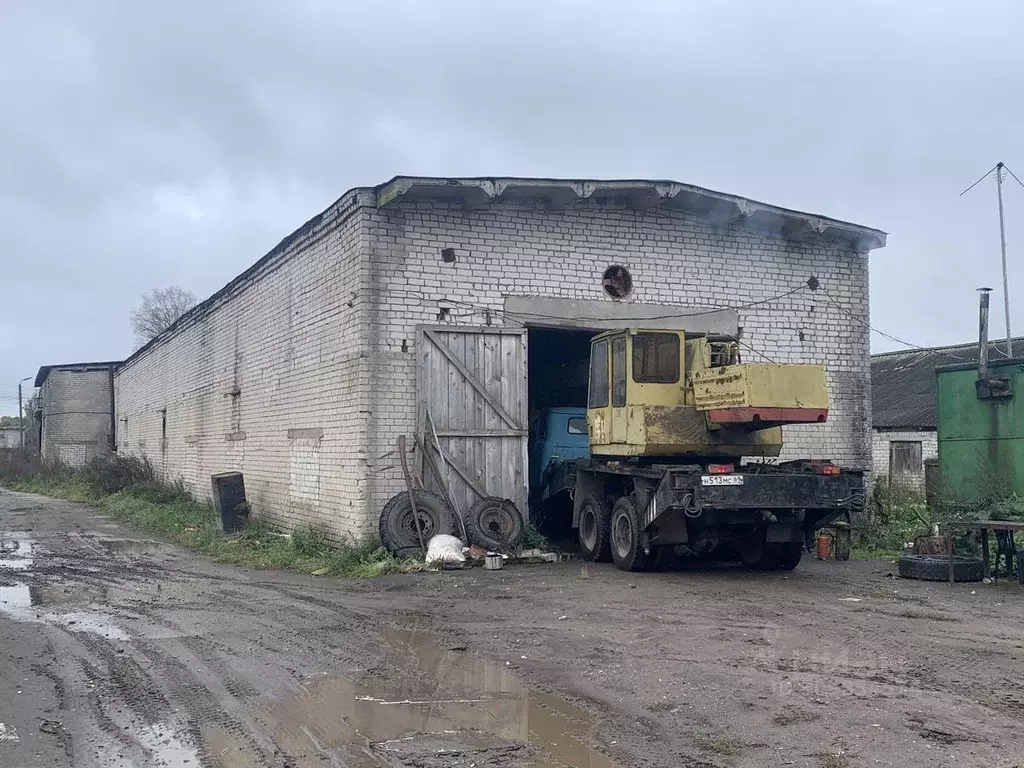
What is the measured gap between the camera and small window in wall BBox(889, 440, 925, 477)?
1103 inches

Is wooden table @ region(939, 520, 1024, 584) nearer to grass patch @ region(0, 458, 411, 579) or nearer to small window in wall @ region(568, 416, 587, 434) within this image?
small window in wall @ region(568, 416, 587, 434)

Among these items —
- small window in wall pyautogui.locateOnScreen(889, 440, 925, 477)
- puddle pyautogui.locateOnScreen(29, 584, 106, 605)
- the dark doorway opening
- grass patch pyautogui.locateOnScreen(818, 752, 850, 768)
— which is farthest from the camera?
small window in wall pyautogui.locateOnScreen(889, 440, 925, 477)

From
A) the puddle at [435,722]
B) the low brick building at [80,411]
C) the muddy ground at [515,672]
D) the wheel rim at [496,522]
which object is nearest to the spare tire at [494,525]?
the wheel rim at [496,522]

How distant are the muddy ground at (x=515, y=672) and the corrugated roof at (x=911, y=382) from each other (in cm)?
1759

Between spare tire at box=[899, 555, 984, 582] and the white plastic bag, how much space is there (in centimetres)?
564

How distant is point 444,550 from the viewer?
1256 cm

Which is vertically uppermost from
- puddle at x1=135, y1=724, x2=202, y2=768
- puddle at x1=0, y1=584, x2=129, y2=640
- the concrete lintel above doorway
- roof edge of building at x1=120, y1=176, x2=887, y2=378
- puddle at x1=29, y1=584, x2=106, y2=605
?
roof edge of building at x1=120, y1=176, x2=887, y2=378

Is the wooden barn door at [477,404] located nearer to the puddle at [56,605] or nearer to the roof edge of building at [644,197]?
the roof edge of building at [644,197]

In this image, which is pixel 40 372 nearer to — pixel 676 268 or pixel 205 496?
pixel 205 496

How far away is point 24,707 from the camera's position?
627 cm

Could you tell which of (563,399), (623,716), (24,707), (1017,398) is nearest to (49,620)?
(24,707)

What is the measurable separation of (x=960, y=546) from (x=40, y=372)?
151 feet

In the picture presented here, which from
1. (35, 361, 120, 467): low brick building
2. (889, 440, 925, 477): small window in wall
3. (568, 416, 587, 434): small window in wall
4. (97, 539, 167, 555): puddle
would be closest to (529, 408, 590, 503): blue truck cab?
(568, 416, 587, 434): small window in wall

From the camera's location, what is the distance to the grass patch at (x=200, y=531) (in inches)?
509
